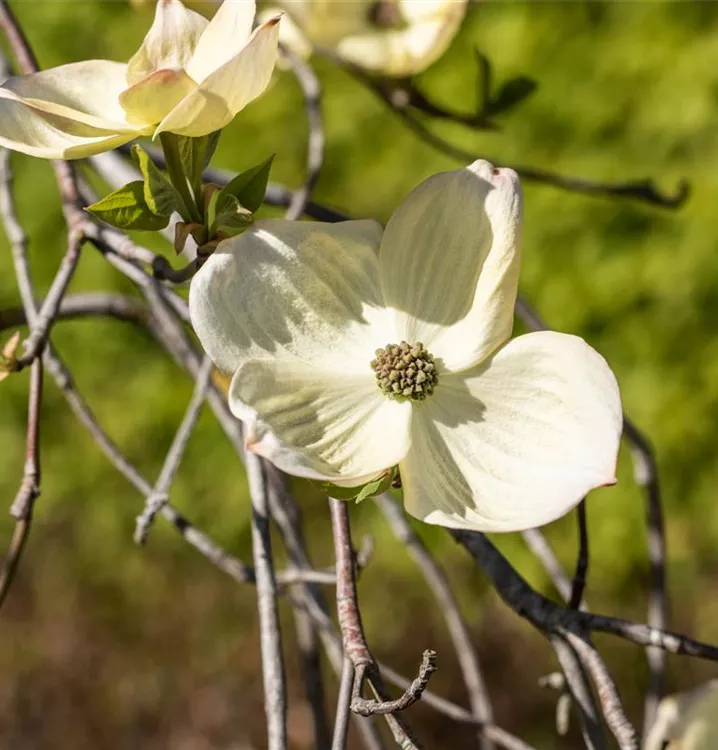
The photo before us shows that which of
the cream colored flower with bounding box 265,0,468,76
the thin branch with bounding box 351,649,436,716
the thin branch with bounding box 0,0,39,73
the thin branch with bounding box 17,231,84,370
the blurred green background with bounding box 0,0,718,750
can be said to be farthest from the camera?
the blurred green background with bounding box 0,0,718,750

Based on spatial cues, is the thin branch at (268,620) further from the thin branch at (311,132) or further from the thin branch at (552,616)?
the thin branch at (311,132)

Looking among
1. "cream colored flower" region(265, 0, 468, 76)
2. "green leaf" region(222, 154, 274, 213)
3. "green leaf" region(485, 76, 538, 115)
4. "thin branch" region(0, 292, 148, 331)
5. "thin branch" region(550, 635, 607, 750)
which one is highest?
"cream colored flower" region(265, 0, 468, 76)

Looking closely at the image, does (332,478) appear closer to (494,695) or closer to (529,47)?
(494,695)

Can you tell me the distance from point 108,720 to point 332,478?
1.48 metres

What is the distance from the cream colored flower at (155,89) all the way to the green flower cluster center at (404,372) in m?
0.11

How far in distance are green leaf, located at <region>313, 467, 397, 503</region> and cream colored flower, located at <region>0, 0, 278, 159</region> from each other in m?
0.13

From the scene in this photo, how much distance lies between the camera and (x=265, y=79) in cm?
34

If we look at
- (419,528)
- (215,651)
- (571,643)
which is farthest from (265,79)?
(215,651)

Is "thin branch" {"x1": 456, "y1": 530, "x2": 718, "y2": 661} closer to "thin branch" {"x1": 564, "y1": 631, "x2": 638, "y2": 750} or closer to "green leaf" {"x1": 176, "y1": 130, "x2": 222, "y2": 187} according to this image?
"thin branch" {"x1": 564, "y1": 631, "x2": 638, "y2": 750}

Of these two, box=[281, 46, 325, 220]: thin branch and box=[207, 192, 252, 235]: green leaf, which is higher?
box=[281, 46, 325, 220]: thin branch

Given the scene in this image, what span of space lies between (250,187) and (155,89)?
5 centimetres

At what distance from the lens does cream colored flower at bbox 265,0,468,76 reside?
0.63 meters

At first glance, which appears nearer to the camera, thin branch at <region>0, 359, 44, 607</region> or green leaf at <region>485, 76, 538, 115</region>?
thin branch at <region>0, 359, 44, 607</region>

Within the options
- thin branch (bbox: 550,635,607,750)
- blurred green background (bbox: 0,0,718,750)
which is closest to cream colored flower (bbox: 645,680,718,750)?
thin branch (bbox: 550,635,607,750)
